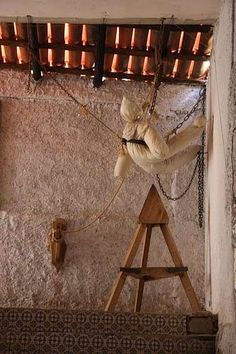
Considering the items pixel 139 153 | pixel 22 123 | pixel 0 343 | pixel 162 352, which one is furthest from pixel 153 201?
pixel 22 123

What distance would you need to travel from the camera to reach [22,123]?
4.90 m

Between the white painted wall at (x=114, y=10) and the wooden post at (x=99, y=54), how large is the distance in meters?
0.42

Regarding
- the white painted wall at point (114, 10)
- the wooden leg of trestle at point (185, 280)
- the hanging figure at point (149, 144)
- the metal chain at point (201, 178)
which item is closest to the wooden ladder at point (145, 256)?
the wooden leg of trestle at point (185, 280)

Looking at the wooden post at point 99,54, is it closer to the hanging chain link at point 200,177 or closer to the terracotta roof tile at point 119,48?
the terracotta roof tile at point 119,48

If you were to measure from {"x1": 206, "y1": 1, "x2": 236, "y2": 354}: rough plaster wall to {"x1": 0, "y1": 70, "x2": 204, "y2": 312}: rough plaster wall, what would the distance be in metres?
0.78

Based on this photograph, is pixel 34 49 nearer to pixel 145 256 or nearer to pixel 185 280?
pixel 145 256

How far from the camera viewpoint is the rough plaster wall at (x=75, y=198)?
4594 millimetres

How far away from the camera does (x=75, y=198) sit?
15.7 ft

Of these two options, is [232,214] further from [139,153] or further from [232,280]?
[139,153]

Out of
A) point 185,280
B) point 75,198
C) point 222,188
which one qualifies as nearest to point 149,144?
point 222,188

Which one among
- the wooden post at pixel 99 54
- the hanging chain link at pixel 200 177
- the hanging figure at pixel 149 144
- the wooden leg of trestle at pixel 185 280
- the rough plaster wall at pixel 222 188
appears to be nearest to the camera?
the rough plaster wall at pixel 222 188

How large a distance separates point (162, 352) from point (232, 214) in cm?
91

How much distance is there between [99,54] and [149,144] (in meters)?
1.30

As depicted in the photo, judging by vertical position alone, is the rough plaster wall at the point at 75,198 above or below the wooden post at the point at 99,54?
below
